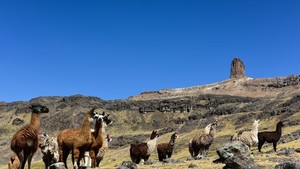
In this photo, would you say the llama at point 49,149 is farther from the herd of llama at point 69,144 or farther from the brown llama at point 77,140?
the brown llama at point 77,140

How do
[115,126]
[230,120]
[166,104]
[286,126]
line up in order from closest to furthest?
[286,126] < [230,120] < [115,126] < [166,104]

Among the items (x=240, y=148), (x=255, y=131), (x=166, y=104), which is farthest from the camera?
(x=166, y=104)

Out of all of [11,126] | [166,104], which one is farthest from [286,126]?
[11,126]

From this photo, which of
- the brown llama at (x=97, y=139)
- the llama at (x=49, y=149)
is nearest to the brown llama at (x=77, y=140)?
the brown llama at (x=97, y=139)

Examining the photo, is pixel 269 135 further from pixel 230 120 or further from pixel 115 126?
pixel 115 126

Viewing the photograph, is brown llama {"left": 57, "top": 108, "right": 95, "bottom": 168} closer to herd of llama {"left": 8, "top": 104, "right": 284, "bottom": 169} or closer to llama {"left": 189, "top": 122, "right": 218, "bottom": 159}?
herd of llama {"left": 8, "top": 104, "right": 284, "bottom": 169}

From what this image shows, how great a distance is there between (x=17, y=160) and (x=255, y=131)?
63.8 ft

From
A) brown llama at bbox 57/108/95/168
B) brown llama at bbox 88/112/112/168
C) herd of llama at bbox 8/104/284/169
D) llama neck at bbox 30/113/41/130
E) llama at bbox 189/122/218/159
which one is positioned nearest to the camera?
herd of llama at bbox 8/104/284/169

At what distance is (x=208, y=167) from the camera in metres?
20.9

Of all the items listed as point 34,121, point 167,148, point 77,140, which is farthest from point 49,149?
point 167,148

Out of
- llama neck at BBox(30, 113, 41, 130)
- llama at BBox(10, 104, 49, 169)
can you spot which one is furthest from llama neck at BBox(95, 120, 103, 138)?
llama at BBox(10, 104, 49, 169)

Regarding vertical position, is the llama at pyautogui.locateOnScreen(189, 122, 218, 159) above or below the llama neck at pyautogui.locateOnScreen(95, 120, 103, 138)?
below

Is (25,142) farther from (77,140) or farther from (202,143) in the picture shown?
(202,143)

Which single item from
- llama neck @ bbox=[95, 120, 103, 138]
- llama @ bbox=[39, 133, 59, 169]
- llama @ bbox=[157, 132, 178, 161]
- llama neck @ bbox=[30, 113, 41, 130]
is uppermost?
llama neck @ bbox=[30, 113, 41, 130]
